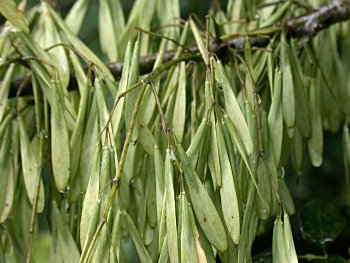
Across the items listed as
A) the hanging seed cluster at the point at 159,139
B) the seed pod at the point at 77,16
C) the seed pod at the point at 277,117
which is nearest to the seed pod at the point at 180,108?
the hanging seed cluster at the point at 159,139

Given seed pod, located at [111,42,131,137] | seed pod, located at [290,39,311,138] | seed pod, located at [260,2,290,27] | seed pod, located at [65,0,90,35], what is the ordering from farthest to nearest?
seed pod, located at [65,0,90,35], seed pod, located at [260,2,290,27], seed pod, located at [290,39,311,138], seed pod, located at [111,42,131,137]

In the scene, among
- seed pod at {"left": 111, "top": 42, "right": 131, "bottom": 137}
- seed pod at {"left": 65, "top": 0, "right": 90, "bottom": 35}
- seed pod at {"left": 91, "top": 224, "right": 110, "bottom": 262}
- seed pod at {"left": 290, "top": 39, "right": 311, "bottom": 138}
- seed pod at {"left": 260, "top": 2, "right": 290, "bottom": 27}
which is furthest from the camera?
seed pod at {"left": 65, "top": 0, "right": 90, "bottom": 35}

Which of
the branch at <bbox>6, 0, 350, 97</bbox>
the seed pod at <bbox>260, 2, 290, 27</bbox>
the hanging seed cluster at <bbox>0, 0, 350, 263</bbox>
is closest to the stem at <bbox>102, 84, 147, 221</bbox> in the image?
the hanging seed cluster at <bbox>0, 0, 350, 263</bbox>

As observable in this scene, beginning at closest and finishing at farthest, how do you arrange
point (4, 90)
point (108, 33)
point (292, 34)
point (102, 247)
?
point (102, 247) < point (4, 90) < point (292, 34) < point (108, 33)

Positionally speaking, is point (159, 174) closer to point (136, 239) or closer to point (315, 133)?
point (136, 239)

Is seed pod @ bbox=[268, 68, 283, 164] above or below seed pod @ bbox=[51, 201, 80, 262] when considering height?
above

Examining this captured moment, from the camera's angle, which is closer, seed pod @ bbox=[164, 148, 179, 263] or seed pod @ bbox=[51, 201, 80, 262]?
seed pod @ bbox=[164, 148, 179, 263]

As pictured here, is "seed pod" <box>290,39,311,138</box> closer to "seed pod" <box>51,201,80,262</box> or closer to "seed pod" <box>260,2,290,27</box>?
"seed pod" <box>260,2,290,27</box>

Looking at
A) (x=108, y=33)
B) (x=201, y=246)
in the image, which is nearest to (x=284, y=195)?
(x=201, y=246)

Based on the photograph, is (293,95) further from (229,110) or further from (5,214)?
(5,214)
